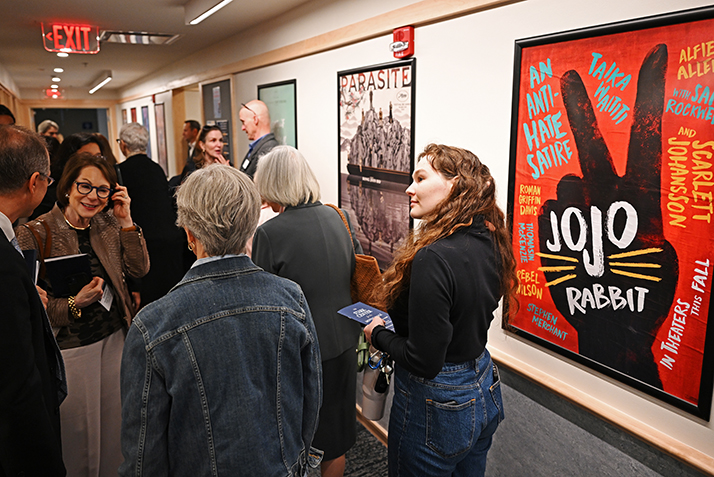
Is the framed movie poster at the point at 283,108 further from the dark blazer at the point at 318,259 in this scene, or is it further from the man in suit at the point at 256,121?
the dark blazer at the point at 318,259

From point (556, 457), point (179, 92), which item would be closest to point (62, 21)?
point (179, 92)

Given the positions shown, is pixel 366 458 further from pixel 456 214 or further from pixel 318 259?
pixel 456 214

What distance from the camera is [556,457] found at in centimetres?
212

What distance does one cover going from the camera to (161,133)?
30.2ft

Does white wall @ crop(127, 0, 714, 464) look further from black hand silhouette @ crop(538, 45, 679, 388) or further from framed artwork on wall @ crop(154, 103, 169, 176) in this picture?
framed artwork on wall @ crop(154, 103, 169, 176)

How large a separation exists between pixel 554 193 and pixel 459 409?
1003 mm

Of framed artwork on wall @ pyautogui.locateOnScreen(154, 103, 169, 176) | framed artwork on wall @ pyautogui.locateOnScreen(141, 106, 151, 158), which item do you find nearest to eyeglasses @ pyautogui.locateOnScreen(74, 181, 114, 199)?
framed artwork on wall @ pyautogui.locateOnScreen(154, 103, 169, 176)

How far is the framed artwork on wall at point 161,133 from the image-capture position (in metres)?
8.99

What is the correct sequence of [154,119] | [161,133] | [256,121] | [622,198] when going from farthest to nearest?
[154,119] < [161,133] < [256,121] < [622,198]

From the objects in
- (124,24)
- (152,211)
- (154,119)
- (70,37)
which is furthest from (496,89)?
(154,119)

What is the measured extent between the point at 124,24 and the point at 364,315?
4.73 meters

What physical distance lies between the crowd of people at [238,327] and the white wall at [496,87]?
589mm

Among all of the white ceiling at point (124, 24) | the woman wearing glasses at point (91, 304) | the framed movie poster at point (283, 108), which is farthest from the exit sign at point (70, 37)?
the woman wearing glasses at point (91, 304)

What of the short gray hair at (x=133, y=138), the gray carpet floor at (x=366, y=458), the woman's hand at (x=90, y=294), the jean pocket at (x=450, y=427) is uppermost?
the short gray hair at (x=133, y=138)
